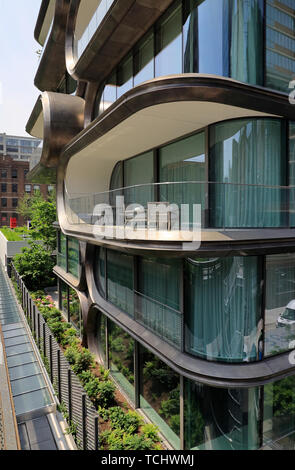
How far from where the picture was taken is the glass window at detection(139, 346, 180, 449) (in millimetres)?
7738

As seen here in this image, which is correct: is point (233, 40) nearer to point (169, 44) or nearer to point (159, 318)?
point (169, 44)

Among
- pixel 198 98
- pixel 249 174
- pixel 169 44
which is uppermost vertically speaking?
pixel 169 44

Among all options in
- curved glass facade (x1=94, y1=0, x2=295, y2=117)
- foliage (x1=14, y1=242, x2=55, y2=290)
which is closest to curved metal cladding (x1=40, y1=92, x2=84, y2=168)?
curved glass facade (x1=94, y1=0, x2=295, y2=117)

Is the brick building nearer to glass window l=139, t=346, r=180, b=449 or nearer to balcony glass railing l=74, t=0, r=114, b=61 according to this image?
balcony glass railing l=74, t=0, r=114, b=61

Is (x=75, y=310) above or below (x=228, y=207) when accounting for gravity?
below

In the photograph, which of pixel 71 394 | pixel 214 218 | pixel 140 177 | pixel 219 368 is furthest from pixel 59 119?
pixel 219 368

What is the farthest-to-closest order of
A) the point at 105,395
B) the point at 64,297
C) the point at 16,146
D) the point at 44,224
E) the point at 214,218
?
the point at 16,146
the point at 44,224
the point at 64,297
the point at 105,395
the point at 214,218

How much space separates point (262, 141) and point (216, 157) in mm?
1076

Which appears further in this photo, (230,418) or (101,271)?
(101,271)

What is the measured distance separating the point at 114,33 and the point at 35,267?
1797 centimetres

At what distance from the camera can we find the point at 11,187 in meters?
66.4

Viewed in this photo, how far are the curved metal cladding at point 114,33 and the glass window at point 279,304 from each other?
7435mm
